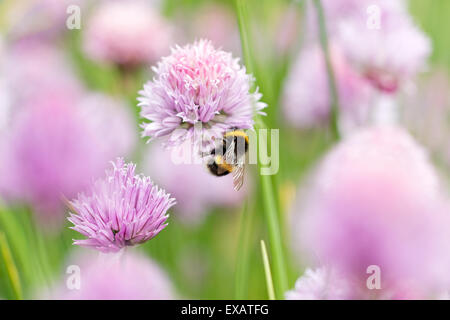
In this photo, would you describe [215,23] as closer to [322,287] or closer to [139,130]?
[139,130]

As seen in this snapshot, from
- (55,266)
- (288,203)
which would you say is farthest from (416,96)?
(55,266)

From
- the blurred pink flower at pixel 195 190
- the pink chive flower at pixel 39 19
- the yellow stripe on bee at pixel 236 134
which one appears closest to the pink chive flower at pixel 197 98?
the yellow stripe on bee at pixel 236 134

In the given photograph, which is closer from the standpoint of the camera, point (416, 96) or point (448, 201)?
point (448, 201)

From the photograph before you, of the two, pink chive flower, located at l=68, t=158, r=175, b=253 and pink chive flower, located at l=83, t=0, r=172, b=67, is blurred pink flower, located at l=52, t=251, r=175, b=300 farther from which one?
pink chive flower, located at l=83, t=0, r=172, b=67

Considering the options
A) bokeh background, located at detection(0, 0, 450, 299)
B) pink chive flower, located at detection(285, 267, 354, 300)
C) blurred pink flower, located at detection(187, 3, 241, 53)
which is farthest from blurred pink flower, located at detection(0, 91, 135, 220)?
blurred pink flower, located at detection(187, 3, 241, 53)

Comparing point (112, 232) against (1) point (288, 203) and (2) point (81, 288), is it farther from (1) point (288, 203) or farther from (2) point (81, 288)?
(1) point (288, 203)

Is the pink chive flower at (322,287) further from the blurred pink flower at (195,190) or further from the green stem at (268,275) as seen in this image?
the blurred pink flower at (195,190)
